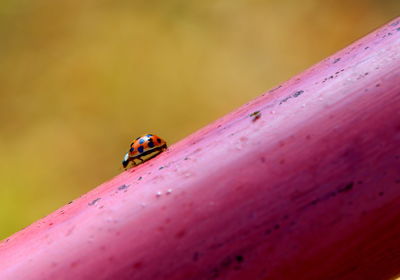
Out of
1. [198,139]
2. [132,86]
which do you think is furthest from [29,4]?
[198,139]

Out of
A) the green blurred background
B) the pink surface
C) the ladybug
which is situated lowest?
the pink surface

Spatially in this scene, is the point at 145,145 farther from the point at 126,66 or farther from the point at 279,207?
the point at 126,66

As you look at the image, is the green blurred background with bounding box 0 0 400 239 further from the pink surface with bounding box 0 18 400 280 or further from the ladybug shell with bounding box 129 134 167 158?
the pink surface with bounding box 0 18 400 280

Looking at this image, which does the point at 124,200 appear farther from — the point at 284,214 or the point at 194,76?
the point at 194,76

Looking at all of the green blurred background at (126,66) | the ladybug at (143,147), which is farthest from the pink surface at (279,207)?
the green blurred background at (126,66)

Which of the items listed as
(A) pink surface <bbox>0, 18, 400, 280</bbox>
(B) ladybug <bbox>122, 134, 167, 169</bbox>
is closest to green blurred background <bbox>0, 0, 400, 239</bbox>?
(B) ladybug <bbox>122, 134, 167, 169</bbox>

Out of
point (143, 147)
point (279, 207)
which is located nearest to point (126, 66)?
point (143, 147)
